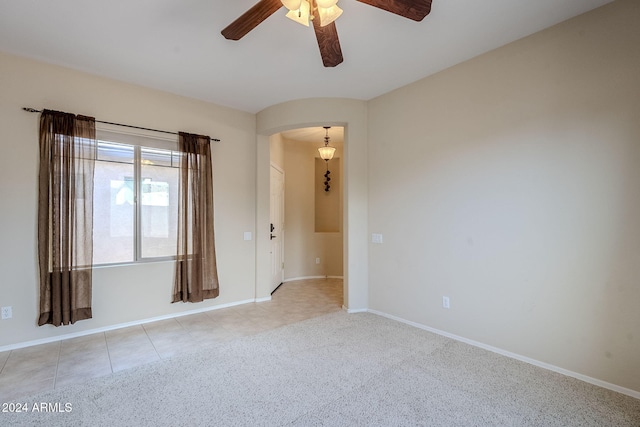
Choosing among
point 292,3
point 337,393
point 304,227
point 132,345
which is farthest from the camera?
point 304,227

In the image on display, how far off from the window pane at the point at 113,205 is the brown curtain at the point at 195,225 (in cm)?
54

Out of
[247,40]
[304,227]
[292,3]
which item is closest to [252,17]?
[292,3]

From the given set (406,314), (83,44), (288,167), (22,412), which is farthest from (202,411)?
(288,167)

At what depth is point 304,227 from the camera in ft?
19.5

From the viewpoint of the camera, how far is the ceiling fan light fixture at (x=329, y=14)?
1.67 m

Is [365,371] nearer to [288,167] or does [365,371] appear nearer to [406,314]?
[406,314]

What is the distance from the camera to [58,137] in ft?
9.37

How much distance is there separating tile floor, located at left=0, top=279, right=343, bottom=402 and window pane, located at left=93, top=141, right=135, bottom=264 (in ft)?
2.86

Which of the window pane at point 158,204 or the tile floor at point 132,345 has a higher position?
the window pane at point 158,204

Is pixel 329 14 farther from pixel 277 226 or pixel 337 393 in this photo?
pixel 277 226

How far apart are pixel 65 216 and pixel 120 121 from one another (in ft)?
3.86

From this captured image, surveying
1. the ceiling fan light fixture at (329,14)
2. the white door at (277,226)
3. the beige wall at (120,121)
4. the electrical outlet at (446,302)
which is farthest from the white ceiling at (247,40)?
the electrical outlet at (446,302)

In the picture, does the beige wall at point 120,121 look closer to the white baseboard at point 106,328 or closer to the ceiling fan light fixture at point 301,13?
the white baseboard at point 106,328

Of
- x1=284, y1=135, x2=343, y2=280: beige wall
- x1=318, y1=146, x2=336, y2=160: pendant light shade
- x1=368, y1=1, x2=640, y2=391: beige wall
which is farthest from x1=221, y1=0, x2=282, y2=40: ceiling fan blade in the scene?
x1=284, y1=135, x2=343, y2=280: beige wall
